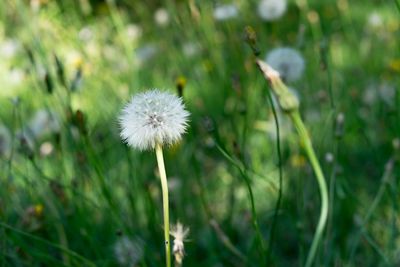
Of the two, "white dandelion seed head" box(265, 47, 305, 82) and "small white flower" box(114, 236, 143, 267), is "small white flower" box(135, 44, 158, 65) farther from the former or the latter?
"small white flower" box(114, 236, 143, 267)

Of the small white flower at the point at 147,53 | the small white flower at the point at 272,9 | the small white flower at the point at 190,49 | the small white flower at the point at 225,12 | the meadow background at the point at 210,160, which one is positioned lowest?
the meadow background at the point at 210,160

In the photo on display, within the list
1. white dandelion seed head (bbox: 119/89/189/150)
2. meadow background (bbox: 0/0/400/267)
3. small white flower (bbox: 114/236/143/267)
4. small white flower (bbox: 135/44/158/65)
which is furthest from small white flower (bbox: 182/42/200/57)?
white dandelion seed head (bbox: 119/89/189/150)

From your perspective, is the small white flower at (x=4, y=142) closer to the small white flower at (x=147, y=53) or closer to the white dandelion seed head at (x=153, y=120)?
the small white flower at (x=147, y=53)

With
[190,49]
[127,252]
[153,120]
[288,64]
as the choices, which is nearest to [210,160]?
[288,64]

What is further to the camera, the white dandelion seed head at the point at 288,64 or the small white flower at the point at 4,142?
the small white flower at the point at 4,142

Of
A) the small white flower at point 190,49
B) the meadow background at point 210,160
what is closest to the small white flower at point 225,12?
the meadow background at point 210,160

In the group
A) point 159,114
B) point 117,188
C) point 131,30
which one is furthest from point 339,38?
point 159,114

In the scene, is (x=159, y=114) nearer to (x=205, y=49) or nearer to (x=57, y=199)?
(x=57, y=199)
